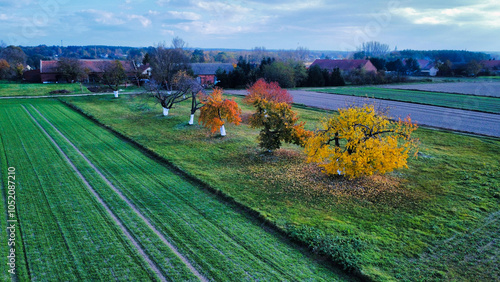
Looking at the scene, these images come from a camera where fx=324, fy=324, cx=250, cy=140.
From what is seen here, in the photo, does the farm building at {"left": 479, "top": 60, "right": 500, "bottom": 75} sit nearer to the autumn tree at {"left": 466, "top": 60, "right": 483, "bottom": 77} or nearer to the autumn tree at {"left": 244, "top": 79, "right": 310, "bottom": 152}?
the autumn tree at {"left": 466, "top": 60, "right": 483, "bottom": 77}

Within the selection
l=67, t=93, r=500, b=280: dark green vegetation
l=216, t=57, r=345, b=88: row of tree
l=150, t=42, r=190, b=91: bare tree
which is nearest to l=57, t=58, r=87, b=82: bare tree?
l=150, t=42, r=190, b=91: bare tree

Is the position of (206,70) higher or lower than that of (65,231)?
higher

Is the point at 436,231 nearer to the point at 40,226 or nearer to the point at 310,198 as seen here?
the point at 310,198

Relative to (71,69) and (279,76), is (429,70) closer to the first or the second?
(279,76)

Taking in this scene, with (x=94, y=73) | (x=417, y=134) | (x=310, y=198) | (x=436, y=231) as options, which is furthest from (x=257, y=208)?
(x=94, y=73)

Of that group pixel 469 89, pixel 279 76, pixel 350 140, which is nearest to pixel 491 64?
pixel 469 89

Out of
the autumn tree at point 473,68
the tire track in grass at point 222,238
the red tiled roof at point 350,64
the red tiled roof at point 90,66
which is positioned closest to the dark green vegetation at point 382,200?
the tire track in grass at point 222,238
